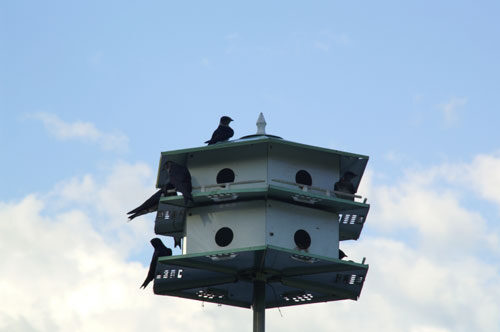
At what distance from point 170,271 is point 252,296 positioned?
159 centimetres

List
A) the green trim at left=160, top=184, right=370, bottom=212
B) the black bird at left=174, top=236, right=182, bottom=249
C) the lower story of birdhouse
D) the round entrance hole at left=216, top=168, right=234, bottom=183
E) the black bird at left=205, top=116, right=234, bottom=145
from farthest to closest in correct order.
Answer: the black bird at left=174, top=236, right=182, bottom=249
the black bird at left=205, top=116, right=234, bottom=145
the round entrance hole at left=216, top=168, right=234, bottom=183
the lower story of birdhouse
the green trim at left=160, top=184, right=370, bottom=212

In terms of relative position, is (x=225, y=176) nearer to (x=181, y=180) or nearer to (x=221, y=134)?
(x=181, y=180)

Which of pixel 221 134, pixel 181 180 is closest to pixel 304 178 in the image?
pixel 221 134

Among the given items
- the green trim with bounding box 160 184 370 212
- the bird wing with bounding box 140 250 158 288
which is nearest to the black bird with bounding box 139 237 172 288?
the bird wing with bounding box 140 250 158 288

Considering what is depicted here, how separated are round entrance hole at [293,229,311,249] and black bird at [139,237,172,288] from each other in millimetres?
1809

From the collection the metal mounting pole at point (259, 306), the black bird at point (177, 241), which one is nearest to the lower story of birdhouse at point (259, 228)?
the black bird at point (177, 241)

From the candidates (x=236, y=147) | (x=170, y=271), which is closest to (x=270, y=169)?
(x=236, y=147)

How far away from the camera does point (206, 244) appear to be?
1953 centimetres

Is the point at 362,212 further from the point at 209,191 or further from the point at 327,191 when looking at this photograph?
the point at 209,191

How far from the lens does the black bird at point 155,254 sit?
19672 millimetres

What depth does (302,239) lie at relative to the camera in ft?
64.1

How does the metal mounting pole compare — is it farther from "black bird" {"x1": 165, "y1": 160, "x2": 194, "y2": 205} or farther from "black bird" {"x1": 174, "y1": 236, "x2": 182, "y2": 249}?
"black bird" {"x1": 165, "y1": 160, "x2": 194, "y2": 205}

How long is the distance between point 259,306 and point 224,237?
128cm

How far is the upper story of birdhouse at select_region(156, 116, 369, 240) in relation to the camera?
1941 cm
